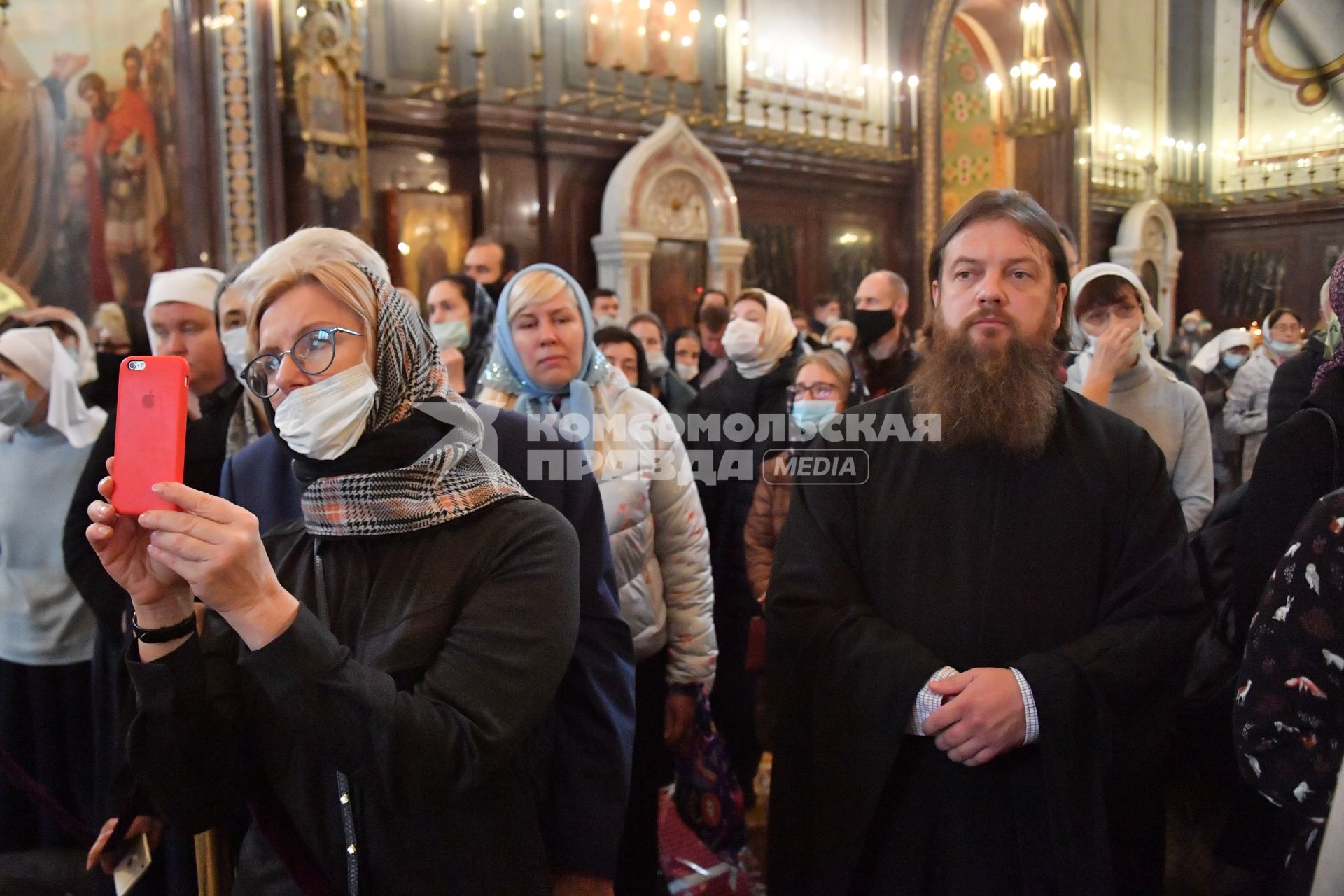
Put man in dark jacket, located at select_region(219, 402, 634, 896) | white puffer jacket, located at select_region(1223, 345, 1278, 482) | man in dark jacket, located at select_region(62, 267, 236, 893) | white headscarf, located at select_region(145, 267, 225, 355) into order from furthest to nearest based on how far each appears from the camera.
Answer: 1. white puffer jacket, located at select_region(1223, 345, 1278, 482)
2. white headscarf, located at select_region(145, 267, 225, 355)
3. man in dark jacket, located at select_region(62, 267, 236, 893)
4. man in dark jacket, located at select_region(219, 402, 634, 896)

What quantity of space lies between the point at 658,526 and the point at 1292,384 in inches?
84.0

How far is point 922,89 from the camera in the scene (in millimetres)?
12539

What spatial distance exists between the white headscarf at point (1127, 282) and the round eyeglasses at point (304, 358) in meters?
2.21

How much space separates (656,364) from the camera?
18.7ft

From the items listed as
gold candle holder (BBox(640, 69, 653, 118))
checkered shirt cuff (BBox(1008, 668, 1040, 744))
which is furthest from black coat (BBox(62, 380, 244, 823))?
gold candle holder (BBox(640, 69, 653, 118))

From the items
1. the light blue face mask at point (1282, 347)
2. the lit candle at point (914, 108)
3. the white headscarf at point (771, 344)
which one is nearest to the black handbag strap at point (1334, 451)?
the white headscarf at point (771, 344)

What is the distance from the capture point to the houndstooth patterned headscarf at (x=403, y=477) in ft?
4.79

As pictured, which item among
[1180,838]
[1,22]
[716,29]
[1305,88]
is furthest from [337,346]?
[1305,88]

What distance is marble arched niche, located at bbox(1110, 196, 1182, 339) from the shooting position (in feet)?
50.4

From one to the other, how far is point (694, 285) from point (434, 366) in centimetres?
820

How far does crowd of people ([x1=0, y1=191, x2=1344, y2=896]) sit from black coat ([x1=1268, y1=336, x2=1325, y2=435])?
448 millimetres

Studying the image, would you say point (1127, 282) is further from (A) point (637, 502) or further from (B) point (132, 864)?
(B) point (132, 864)

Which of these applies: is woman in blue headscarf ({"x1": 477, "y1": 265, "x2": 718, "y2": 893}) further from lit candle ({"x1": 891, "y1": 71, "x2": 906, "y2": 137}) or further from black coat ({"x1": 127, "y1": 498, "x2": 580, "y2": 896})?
lit candle ({"x1": 891, "y1": 71, "x2": 906, "y2": 137})

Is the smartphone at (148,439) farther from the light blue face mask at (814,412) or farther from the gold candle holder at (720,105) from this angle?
the gold candle holder at (720,105)
